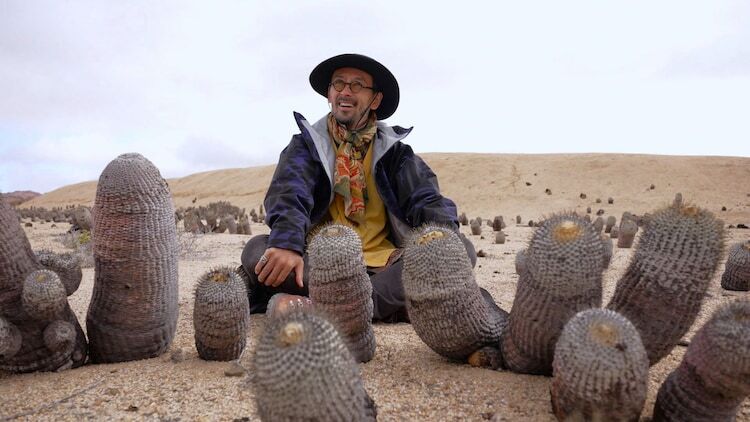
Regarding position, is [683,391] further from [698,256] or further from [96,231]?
[96,231]

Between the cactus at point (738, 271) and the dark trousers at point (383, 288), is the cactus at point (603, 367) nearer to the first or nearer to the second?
the dark trousers at point (383, 288)

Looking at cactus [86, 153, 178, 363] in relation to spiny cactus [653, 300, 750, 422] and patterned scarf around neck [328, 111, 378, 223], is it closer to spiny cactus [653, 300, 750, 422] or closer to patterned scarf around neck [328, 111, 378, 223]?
patterned scarf around neck [328, 111, 378, 223]

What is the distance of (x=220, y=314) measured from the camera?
299 cm

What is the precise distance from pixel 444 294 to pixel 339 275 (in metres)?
0.46

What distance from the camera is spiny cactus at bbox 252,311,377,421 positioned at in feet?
5.67

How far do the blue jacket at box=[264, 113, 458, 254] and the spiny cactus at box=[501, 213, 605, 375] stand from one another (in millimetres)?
1726

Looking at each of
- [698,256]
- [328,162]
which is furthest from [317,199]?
[698,256]

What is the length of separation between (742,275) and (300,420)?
5016 mm

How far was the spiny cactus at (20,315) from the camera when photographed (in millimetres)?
2898

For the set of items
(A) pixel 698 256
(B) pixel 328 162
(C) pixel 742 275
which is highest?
(B) pixel 328 162

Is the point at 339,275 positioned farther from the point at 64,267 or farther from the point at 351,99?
the point at 351,99

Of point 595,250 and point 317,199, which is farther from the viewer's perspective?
point 317,199

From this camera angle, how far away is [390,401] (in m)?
2.52

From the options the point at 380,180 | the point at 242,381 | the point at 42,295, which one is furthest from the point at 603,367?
the point at 380,180
